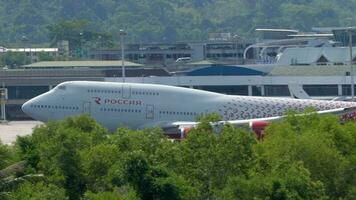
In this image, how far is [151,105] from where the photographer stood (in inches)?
3903

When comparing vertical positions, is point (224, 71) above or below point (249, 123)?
below

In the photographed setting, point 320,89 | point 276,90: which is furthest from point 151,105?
point 276,90

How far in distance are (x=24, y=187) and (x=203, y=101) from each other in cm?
4680

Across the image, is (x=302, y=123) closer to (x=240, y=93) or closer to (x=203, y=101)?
(x=203, y=101)

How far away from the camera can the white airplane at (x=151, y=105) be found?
325ft

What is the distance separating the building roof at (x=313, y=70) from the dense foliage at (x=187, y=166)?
2597 inches

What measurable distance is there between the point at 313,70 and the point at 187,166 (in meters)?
77.7

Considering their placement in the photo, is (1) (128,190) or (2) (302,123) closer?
(1) (128,190)

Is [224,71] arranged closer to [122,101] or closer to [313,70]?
[313,70]

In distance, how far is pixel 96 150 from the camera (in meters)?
59.4

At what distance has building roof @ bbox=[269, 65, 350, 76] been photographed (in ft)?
433

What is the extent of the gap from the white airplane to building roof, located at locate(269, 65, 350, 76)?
1241 inches

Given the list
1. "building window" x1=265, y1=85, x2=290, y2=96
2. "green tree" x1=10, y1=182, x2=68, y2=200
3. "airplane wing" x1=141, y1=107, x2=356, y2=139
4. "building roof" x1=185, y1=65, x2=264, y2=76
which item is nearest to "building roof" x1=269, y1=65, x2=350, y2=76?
"building window" x1=265, y1=85, x2=290, y2=96

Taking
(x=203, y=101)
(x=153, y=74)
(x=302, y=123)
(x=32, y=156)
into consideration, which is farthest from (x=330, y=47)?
(x=32, y=156)
